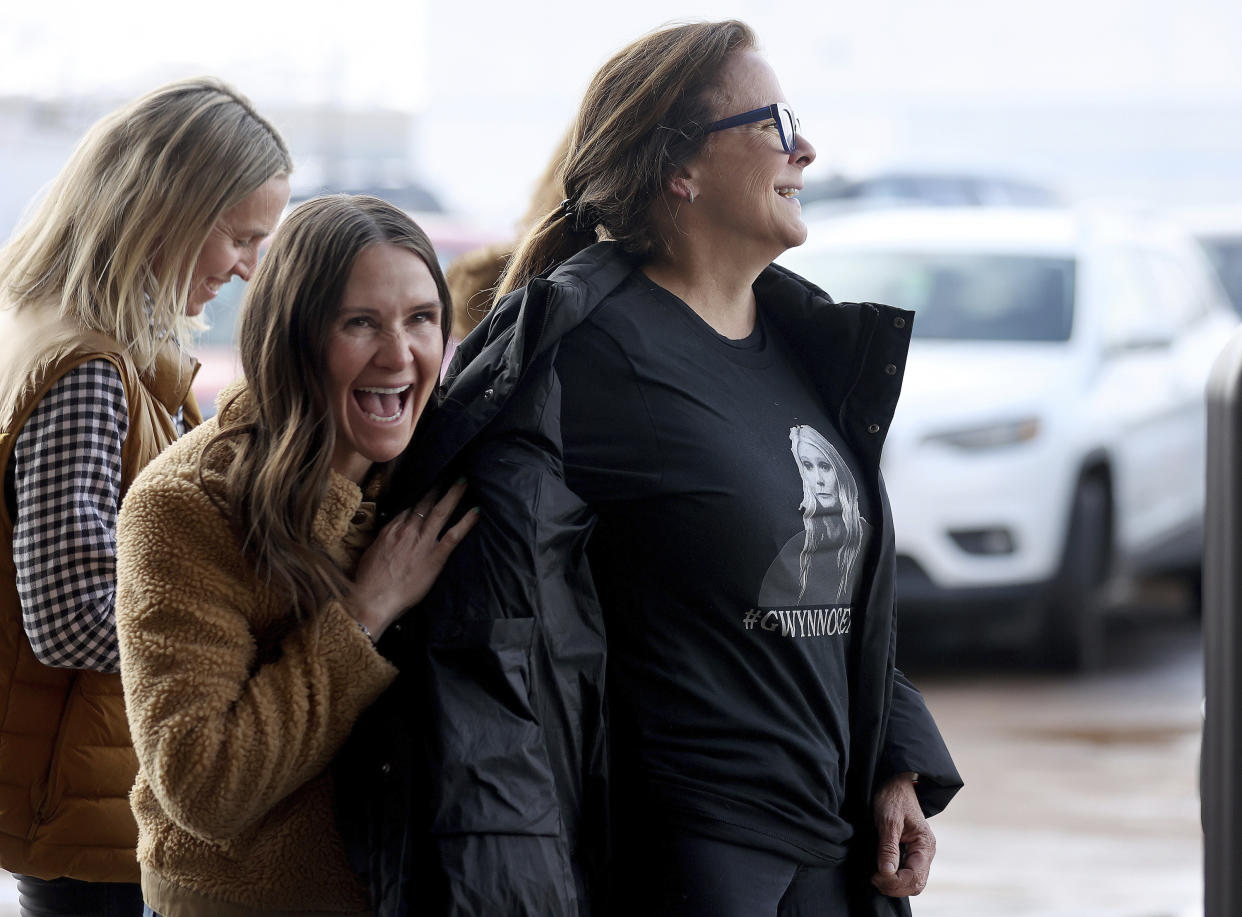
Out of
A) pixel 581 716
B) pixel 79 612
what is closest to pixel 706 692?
pixel 581 716

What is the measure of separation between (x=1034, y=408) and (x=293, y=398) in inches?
Answer: 219

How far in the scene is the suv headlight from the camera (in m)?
7.09

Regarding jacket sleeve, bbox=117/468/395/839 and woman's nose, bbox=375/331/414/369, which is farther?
woman's nose, bbox=375/331/414/369

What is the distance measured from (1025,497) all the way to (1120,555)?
934 millimetres

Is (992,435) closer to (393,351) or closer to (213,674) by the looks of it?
(393,351)

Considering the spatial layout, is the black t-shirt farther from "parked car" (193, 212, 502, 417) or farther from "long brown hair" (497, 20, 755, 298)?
"parked car" (193, 212, 502, 417)

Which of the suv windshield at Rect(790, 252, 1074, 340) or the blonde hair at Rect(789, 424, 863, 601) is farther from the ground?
the blonde hair at Rect(789, 424, 863, 601)

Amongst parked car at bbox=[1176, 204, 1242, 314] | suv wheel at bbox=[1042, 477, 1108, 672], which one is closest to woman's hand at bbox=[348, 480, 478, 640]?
suv wheel at bbox=[1042, 477, 1108, 672]

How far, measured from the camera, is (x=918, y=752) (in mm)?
2520

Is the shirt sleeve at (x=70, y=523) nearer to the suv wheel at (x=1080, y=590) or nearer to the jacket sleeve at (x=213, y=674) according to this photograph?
the jacket sleeve at (x=213, y=674)

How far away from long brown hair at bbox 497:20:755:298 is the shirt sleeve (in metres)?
0.66

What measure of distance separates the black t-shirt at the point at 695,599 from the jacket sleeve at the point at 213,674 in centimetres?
40

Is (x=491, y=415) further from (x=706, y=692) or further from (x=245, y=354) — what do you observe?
(x=706, y=692)

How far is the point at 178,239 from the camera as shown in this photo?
2588 millimetres
